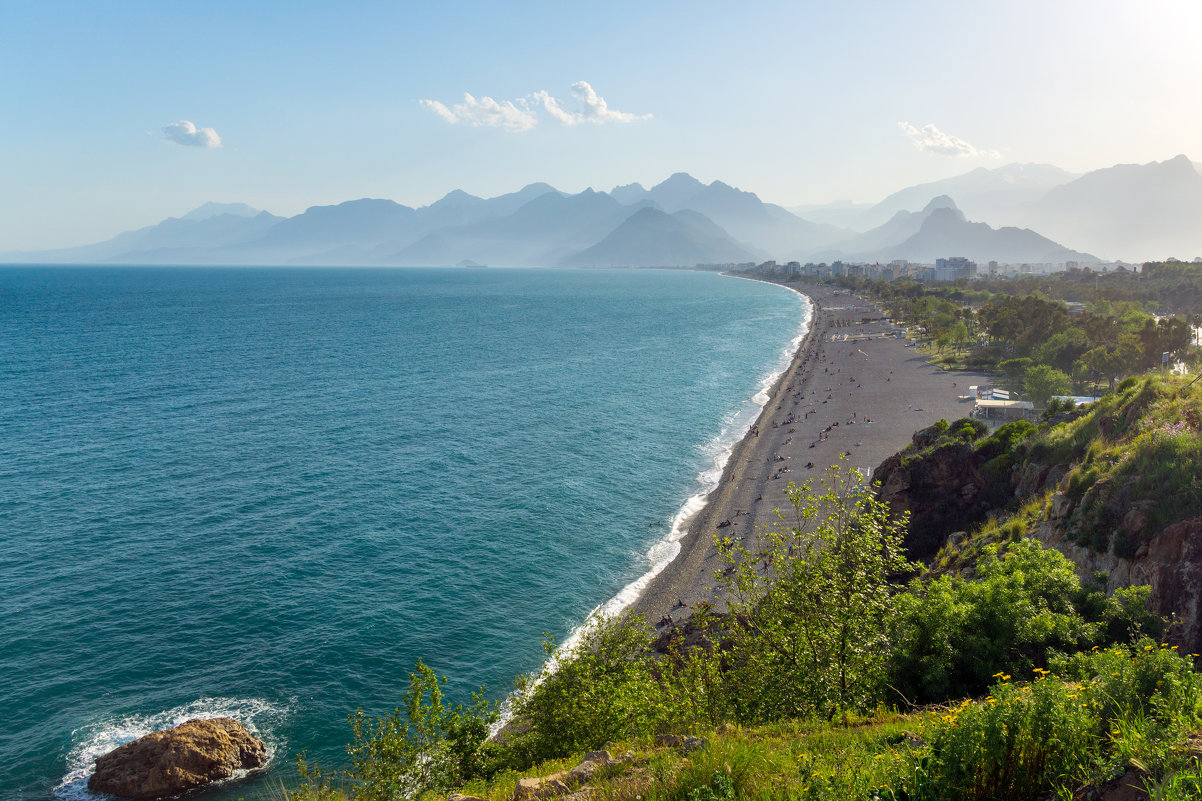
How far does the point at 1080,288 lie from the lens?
169m

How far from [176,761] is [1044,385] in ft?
242

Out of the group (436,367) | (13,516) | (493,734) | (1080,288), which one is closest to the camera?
(493,734)

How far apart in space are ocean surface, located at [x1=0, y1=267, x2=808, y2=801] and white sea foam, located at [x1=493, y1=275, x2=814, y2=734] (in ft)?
1.37

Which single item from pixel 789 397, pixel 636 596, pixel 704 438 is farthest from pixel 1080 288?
pixel 636 596

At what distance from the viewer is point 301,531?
44.4 m

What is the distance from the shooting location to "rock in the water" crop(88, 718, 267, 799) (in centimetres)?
2367

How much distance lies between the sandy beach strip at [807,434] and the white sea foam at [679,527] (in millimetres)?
582

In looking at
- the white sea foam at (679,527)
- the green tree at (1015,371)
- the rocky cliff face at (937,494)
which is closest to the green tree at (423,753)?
the white sea foam at (679,527)

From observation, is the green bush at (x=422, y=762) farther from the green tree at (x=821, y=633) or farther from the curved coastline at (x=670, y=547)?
the green tree at (x=821, y=633)

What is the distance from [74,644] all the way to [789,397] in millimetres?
74134

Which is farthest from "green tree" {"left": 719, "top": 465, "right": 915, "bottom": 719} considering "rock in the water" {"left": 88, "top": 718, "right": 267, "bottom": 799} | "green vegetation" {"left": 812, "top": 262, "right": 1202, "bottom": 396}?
"green vegetation" {"left": 812, "top": 262, "right": 1202, "bottom": 396}

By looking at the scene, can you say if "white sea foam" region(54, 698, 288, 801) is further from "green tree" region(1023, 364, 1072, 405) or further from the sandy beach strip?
"green tree" region(1023, 364, 1072, 405)

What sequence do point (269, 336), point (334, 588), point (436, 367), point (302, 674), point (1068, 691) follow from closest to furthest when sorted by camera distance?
point (1068, 691), point (302, 674), point (334, 588), point (436, 367), point (269, 336)

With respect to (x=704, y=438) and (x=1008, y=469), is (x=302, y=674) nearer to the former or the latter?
(x=1008, y=469)
